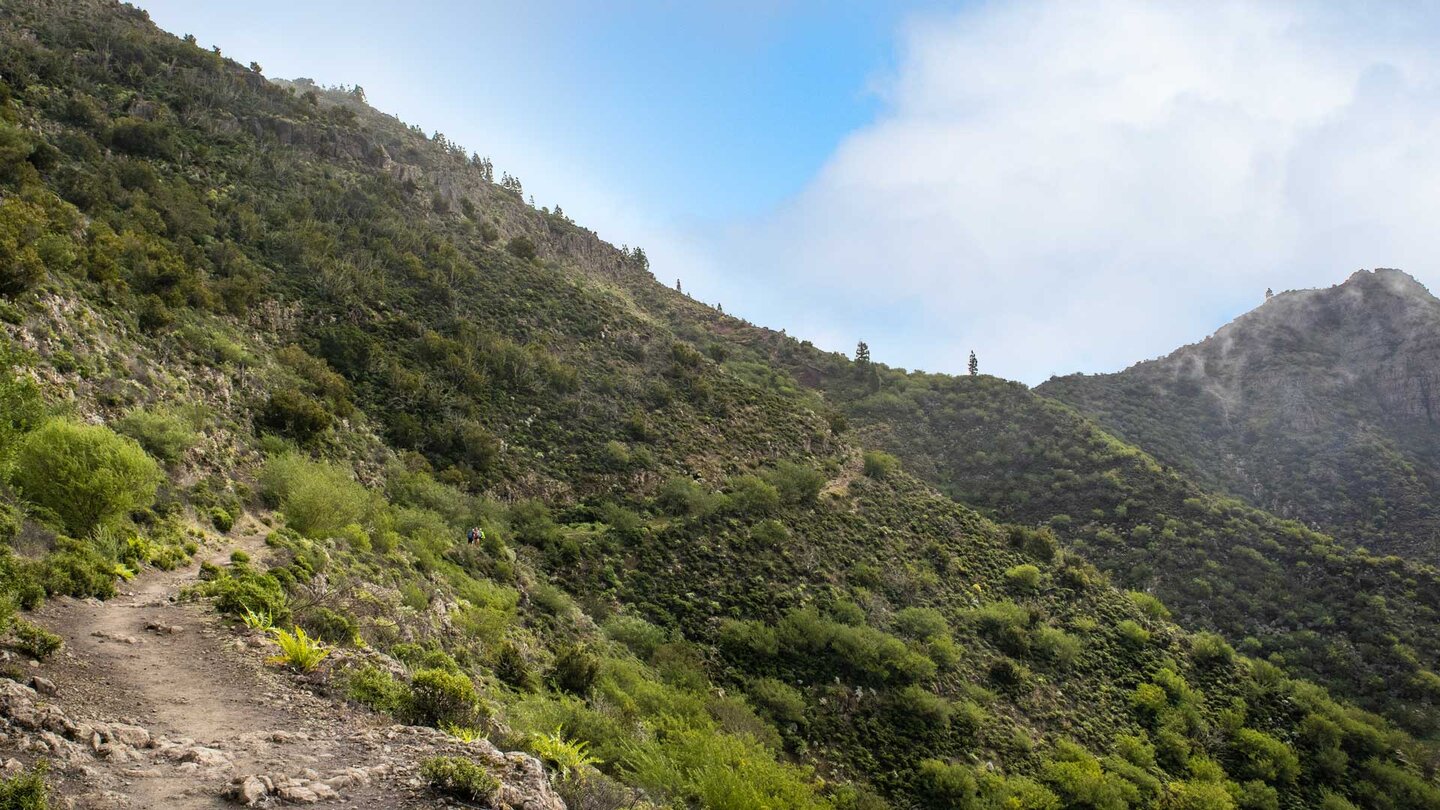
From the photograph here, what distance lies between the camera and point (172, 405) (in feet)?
47.6

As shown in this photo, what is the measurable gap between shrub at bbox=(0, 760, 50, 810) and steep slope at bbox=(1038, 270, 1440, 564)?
195ft

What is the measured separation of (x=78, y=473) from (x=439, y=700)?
6129 millimetres

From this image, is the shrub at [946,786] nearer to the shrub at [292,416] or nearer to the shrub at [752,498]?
the shrub at [752,498]

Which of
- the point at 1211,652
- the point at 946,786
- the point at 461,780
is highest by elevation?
the point at 461,780

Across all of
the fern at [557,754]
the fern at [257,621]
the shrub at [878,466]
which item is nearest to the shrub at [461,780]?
the fern at [557,754]

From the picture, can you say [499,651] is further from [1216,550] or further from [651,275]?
[651,275]

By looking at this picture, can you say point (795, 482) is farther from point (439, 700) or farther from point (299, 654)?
point (299, 654)

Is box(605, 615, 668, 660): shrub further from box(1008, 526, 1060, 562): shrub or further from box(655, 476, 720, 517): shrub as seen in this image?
box(1008, 526, 1060, 562): shrub

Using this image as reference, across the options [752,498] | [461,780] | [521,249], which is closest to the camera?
[461,780]

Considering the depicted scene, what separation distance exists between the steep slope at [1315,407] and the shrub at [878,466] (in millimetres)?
31355

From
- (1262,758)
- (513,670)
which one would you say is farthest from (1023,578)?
(513,670)

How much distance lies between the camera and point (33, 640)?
21.0 ft

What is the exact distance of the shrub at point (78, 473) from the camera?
9.20 meters

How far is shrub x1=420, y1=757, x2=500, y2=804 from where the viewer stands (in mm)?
5969
